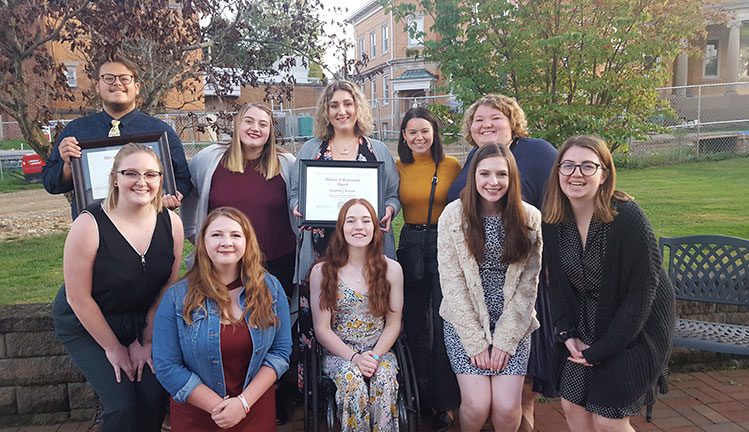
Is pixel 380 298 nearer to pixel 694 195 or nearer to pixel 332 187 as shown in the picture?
pixel 332 187

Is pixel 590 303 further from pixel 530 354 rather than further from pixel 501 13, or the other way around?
pixel 501 13

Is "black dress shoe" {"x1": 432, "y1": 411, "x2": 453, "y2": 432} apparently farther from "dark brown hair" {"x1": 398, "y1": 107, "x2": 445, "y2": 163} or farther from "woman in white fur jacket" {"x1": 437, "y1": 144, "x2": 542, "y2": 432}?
"dark brown hair" {"x1": 398, "y1": 107, "x2": 445, "y2": 163}

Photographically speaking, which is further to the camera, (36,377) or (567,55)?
(567,55)

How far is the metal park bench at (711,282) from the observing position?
4.20 m

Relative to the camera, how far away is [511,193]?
343 cm

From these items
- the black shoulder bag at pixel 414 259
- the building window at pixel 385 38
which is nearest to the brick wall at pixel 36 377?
the black shoulder bag at pixel 414 259

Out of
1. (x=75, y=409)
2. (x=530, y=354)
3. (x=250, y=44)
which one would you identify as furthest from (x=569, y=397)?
(x=250, y=44)

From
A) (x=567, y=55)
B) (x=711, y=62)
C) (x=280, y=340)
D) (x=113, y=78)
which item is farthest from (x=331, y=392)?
(x=711, y=62)

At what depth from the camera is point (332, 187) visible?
3.98 m

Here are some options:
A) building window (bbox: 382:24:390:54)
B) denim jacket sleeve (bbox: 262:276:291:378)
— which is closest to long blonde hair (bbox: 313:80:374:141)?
denim jacket sleeve (bbox: 262:276:291:378)

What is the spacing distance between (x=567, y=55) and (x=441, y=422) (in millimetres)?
4802

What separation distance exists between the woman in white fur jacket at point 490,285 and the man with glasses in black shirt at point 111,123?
1.93m

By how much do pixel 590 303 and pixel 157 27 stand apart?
4.20 meters

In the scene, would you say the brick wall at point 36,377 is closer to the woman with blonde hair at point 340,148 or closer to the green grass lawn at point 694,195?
the woman with blonde hair at point 340,148
